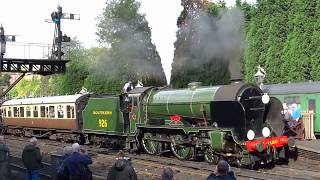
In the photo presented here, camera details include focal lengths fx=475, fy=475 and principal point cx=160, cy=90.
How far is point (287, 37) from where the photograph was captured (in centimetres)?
2905

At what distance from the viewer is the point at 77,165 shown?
7.84 metres

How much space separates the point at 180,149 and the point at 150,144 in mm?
1869

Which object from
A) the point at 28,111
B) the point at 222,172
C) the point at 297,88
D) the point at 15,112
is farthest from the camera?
the point at 15,112

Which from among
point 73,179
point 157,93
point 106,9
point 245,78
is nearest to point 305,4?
point 245,78

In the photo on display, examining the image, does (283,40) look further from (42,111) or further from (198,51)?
(42,111)

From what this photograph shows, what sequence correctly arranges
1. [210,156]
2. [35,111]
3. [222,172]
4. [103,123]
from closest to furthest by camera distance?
1. [222,172]
2. [210,156]
3. [103,123]
4. [35,111]

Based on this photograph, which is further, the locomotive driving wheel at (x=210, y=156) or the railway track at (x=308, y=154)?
the locomotive driving wheel at (x=210, y=156)

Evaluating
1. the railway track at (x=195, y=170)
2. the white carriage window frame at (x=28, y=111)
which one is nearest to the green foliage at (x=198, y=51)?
the white carriage window frame at (x=28, y=111)

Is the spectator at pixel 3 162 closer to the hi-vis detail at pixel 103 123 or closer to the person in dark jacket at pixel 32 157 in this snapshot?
the person in dark jacket at pixel 32 157

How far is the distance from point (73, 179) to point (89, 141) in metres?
15.4

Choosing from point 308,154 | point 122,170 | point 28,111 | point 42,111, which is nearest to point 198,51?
point 42,111

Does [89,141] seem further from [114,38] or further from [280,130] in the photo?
[114,38]

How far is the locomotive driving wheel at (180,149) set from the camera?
16.4m

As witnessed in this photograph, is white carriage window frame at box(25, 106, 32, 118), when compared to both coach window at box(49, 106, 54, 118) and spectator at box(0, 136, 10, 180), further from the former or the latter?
spectator at box(0, 136, 10, 180)
